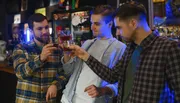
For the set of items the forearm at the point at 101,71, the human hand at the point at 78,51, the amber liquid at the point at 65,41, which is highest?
the amber liquid at the point at 65,41

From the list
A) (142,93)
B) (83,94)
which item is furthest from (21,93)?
(142,93)

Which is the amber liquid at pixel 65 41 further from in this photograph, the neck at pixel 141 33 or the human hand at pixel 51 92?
the neck at pixel 141 33

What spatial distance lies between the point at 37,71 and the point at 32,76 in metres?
0.06

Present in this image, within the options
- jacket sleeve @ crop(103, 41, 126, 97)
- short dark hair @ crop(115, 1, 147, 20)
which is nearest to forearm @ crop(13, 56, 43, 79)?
jacket sleeve @ crop(103, 41, 126, 97)

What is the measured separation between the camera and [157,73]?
145 centimetres

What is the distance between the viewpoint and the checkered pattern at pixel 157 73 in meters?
1.41

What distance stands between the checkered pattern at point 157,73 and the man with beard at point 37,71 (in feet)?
2.63

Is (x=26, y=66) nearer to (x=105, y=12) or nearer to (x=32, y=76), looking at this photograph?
(x=32, y=76)

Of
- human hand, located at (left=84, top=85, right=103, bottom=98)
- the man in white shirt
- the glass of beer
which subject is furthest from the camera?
the man in white shirt

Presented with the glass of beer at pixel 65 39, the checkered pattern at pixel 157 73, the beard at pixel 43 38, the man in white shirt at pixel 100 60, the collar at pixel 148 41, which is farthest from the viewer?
the beard at pixel 43 38

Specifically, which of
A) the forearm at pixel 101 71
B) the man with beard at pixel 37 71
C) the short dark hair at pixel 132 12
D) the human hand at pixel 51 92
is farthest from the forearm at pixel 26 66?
the short dark hair at pixel 132 12

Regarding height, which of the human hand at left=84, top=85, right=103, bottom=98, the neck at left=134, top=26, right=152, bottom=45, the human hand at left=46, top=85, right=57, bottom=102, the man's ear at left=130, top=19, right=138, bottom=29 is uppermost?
the man's ear at left=130, top=19, right=138, bottom=29

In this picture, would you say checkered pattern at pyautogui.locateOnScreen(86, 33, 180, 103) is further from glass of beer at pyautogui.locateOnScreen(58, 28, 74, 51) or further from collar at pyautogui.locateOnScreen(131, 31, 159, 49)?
glass of beer at pyautogui.locateOnScreen(58, 28, 74, 51)

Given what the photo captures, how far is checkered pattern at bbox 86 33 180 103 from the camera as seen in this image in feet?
4.64
